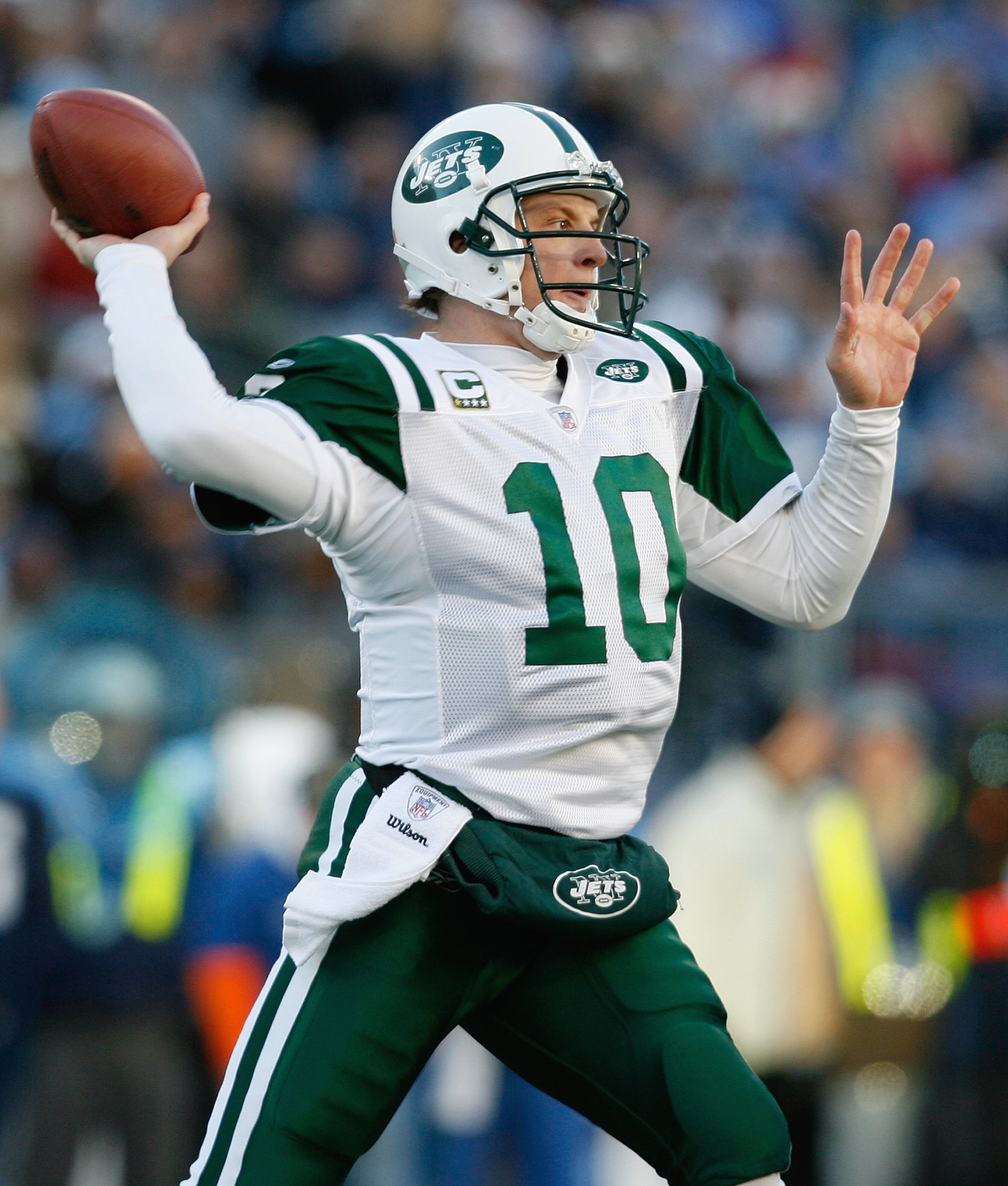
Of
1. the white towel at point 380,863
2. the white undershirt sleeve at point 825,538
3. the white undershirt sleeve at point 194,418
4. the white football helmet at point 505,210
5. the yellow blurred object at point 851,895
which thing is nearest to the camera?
the white undershirt sleeve at point 194,418

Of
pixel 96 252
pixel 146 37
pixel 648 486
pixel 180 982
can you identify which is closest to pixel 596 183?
pixel 648 486

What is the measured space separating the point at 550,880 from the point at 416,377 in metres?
0.77

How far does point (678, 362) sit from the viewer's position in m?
2.99

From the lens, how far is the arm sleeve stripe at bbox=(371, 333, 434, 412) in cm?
270

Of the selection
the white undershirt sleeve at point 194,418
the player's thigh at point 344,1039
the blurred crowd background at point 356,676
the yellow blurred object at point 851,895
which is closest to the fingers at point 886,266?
the white undershirt sleeve at point 194,418

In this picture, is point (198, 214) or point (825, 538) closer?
point (198, 214)

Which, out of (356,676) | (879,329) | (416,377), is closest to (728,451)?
(879,329)

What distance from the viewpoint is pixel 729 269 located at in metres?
7.61

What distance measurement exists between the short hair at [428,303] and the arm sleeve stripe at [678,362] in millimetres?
341

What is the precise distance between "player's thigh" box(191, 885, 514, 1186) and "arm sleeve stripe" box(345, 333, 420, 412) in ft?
2.34

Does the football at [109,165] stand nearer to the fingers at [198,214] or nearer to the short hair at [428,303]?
the fingers at [198,214]

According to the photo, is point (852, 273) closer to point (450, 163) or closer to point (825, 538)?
point (825, 538)

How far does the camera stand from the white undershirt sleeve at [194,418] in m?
2.50

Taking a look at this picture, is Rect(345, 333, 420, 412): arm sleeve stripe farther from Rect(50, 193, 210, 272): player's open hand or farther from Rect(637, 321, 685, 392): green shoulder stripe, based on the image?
Rect(637, 321, 685, 392): green shoulder stripe
